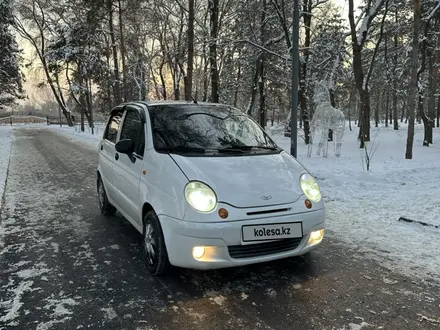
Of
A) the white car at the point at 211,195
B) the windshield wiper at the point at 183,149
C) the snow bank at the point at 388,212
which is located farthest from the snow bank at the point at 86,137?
the windshield wiper at the point at 183,149

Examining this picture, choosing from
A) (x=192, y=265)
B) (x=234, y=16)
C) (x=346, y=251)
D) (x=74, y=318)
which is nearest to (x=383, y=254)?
(x=346, y=251)

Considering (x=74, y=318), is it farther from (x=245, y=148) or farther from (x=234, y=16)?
(x=234, y=16)

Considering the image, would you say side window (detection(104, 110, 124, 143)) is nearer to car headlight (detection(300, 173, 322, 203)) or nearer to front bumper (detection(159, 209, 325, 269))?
front bumper (detection(159, 209, 325, 269))

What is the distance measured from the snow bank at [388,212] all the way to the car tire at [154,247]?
8.00ft

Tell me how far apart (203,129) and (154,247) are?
1556 mm

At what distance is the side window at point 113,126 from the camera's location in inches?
222

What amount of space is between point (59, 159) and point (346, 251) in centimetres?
1226

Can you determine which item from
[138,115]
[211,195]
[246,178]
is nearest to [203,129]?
[138,115]

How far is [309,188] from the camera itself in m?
3.98

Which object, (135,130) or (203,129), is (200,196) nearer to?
(203,129)

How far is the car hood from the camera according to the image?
3.50 meters

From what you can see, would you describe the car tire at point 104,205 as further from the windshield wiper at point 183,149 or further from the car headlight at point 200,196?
the car headlight at point 200,196

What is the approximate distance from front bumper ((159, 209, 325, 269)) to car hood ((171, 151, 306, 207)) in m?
0.19

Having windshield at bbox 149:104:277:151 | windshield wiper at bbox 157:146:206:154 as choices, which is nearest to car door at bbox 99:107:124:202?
windshield at bbox 149:104:277:151
